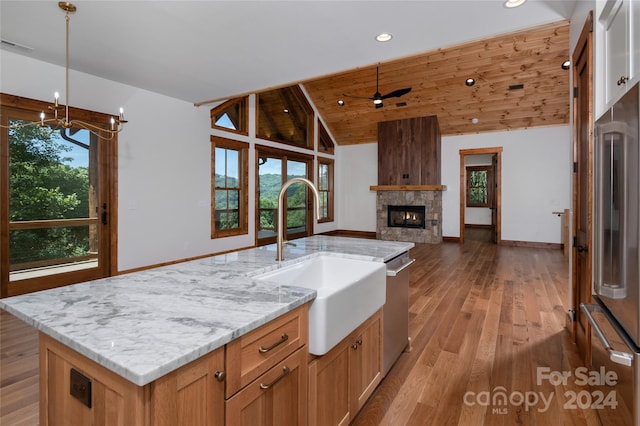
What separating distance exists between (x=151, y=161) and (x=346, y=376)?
437 cm

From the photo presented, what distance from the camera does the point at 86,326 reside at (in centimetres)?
89

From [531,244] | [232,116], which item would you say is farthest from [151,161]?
[531,244]

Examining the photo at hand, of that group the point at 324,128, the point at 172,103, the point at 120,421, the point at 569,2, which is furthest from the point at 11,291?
the point at 324,128

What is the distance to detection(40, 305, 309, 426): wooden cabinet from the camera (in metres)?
0.74

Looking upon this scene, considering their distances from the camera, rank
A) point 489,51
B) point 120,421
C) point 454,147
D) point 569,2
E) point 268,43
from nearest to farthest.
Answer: point 120,421 < point 569,2 < point 268,43 < point 489,51 < point 454,147

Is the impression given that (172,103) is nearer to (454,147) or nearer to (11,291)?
(11,291)

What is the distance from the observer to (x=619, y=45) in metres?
1.60

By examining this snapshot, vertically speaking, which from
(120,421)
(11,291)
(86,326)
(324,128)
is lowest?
(11,291)

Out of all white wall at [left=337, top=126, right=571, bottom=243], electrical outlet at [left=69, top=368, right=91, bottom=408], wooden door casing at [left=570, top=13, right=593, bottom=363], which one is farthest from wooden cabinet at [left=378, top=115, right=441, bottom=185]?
electrical outlet at [left=69, top=368, right=91, bottom=408]

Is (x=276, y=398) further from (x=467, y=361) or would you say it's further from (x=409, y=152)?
(x=409, y=152)

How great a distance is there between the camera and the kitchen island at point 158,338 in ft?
2.39

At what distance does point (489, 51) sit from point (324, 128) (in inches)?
178

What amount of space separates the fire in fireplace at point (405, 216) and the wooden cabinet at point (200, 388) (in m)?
7.35

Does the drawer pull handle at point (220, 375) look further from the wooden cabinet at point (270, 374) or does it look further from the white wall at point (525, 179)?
the white wall at point (525, 179)
